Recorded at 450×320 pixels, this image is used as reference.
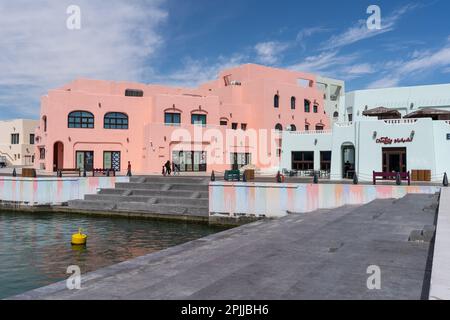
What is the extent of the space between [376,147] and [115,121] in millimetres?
27546

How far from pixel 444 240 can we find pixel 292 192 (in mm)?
14854

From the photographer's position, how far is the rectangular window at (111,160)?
146 ft

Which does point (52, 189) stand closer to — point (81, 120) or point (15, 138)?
point (81, 120)

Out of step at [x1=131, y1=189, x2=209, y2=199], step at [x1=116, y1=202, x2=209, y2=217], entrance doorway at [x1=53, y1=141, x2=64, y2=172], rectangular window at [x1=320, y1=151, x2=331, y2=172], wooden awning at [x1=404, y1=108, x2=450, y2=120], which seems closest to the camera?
step at [x1=116, y1=202, x2=209, y2=217]

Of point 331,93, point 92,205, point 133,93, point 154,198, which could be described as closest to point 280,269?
point 154,198

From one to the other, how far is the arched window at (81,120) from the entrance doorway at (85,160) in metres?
2.76

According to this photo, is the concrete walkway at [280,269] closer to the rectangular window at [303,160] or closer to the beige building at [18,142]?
the rectangular window at [303,160]

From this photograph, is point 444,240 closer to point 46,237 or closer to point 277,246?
point 277,246

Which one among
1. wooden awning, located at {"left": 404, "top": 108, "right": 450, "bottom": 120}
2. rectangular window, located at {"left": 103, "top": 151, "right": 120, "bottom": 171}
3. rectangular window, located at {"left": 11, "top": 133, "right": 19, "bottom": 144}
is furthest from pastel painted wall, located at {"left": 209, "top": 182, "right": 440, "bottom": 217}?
rectangular window, located at {"left": 11, "top": 133, "right": 19, "bottom": 144}

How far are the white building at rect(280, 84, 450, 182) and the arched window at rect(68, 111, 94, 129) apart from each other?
20.8 metres

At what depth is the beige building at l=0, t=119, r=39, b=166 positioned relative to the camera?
70625mm

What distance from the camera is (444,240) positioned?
8523 millimetres

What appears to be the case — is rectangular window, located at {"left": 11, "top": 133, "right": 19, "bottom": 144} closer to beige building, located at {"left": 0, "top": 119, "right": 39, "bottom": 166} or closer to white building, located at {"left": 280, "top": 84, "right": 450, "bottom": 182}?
beige building, located at {"left": 0, "top": 119, "right": 39, "bottom": 166}
